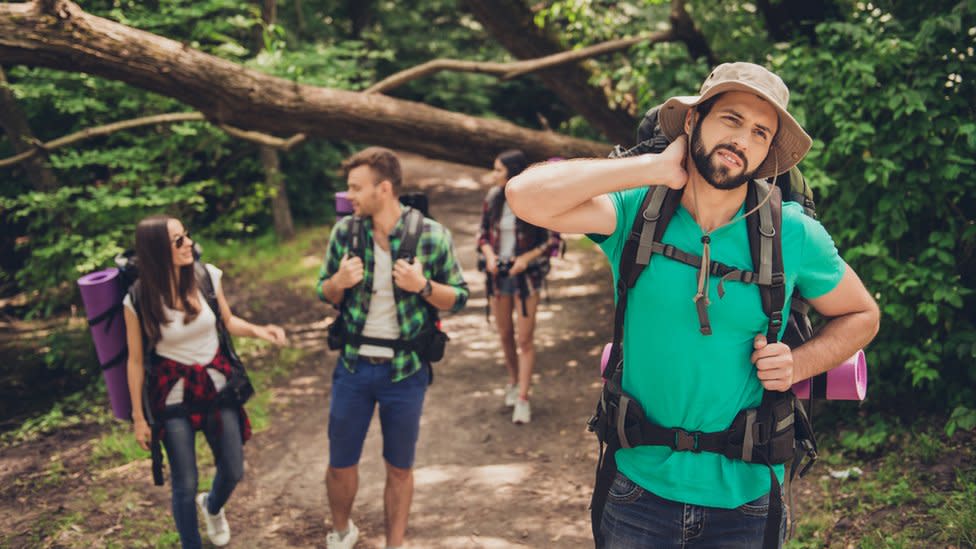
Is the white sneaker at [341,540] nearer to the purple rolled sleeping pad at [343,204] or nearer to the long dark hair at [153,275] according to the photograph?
the long dark hair at [153,275]

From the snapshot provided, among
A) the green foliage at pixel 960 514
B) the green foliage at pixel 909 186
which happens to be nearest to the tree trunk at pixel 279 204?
the green foliage at pixel 909 186

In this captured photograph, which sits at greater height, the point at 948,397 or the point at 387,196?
the point at 387,196

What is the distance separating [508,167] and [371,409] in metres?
2.57

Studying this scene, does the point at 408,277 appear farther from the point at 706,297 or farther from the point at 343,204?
the point at 706,297

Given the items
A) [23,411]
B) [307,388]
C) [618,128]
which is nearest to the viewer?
[23,411]

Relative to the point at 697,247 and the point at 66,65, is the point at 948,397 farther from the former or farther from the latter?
the point at 66,65

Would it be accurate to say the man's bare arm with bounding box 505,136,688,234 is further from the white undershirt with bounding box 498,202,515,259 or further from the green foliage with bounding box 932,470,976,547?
the white undershirt with bounding box 498,202,515,259

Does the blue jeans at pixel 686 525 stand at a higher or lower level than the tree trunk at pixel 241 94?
lower

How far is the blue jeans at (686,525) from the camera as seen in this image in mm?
2334

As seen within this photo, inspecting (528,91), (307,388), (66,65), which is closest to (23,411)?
(307,388)

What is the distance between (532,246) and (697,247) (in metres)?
3.84

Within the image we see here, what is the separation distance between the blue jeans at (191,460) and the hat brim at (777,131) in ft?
9.78

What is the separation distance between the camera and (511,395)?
6.57 meters

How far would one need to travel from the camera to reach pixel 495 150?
7.42 meters
